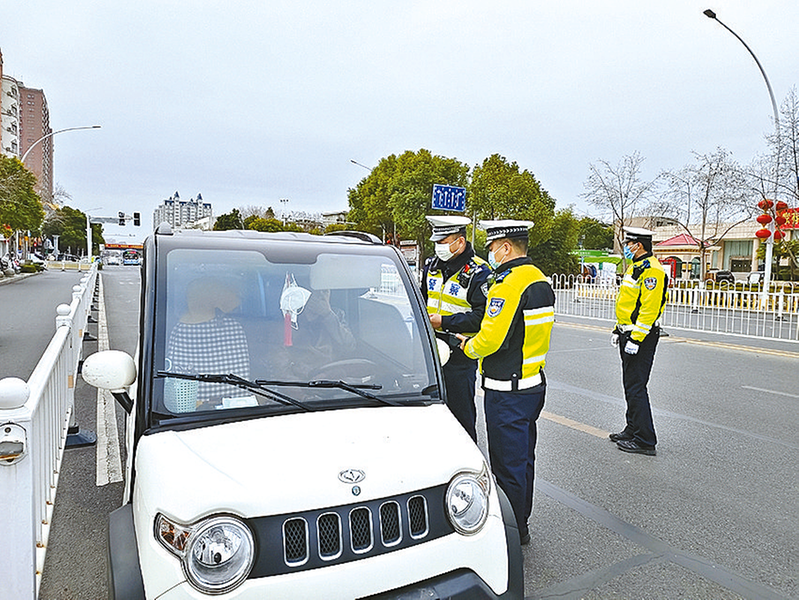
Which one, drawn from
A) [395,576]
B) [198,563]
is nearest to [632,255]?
[395,576]

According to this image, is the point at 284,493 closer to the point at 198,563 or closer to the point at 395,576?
the point at 198,563

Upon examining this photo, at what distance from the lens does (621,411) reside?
22.5 feet

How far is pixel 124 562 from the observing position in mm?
2008

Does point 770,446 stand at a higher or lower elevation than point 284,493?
lower

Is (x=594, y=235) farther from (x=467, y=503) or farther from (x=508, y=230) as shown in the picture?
(x=467, y=503)

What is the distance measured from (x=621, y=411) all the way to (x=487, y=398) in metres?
3.83

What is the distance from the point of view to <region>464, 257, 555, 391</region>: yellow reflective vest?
3469 millimetres

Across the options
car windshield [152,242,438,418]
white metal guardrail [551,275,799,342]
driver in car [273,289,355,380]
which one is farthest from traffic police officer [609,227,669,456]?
white metal guardrail [551,275,799,342]

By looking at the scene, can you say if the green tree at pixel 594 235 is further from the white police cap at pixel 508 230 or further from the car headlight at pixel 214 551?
the car headlight at pixel 214 551

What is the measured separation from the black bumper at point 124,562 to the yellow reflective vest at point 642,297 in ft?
14.7

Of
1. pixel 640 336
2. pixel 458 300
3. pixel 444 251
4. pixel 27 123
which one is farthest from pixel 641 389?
pixel 27 123

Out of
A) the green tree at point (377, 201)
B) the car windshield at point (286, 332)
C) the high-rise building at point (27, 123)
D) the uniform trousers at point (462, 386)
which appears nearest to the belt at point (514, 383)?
the uniform trousers at point (462, 386)

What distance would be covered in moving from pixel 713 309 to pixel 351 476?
1825cm

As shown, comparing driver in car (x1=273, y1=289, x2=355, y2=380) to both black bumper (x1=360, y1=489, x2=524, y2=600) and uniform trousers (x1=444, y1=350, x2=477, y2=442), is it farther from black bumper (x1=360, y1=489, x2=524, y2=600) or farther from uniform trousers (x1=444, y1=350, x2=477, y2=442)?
uniform trousers (x1=444, y1=350, x2=477, y2=442)
